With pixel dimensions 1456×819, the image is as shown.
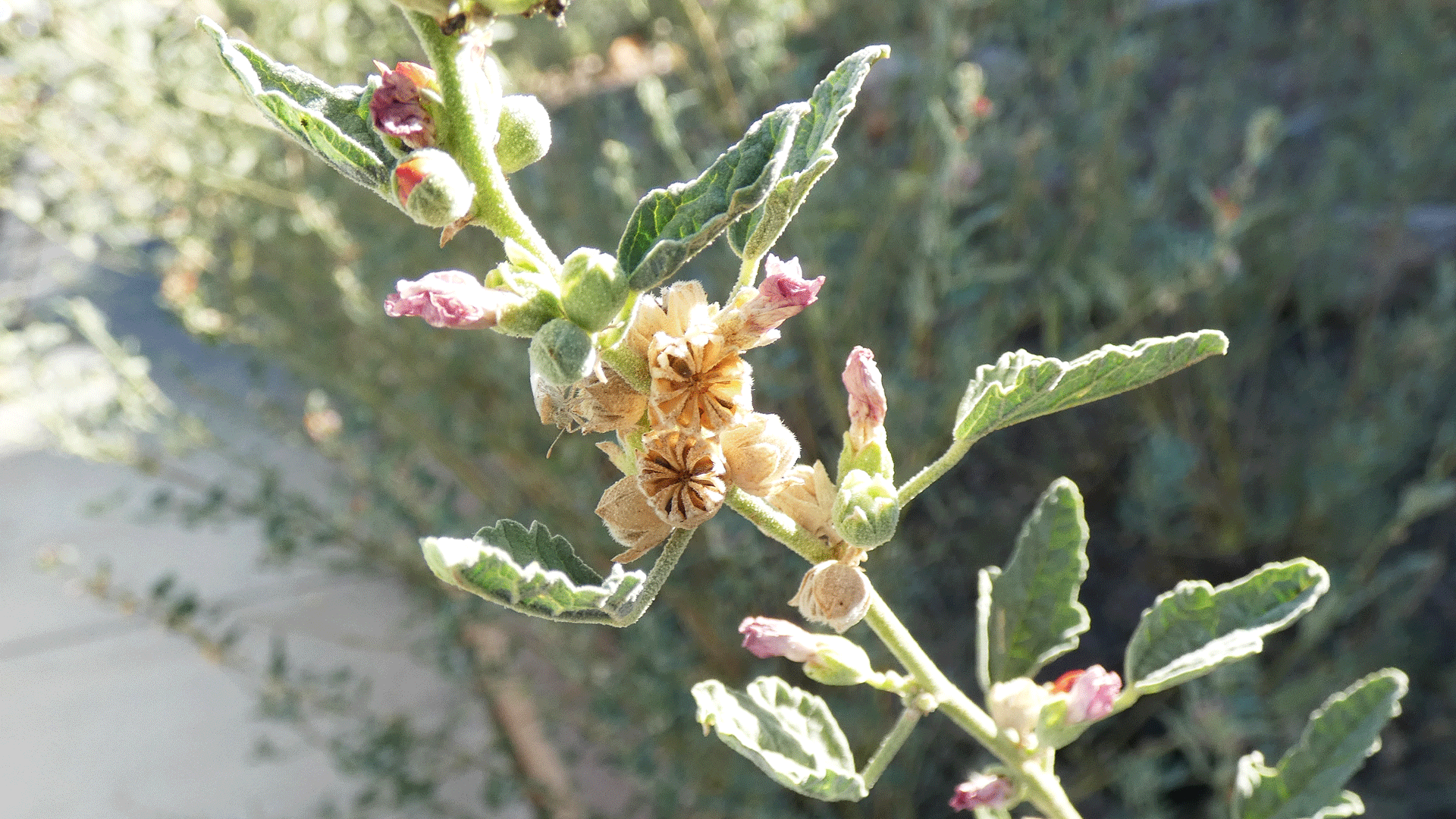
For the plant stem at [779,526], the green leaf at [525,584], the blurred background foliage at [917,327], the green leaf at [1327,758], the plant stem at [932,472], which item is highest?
the blurred background foliage at [917,327]

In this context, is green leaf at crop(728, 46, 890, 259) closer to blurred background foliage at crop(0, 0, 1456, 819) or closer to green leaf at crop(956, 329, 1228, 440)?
green leaf at crop(956, 329, 1228, 440)

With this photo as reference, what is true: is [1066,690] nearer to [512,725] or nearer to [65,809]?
[512,725]

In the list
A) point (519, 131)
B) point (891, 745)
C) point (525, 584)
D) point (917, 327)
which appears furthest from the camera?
point (917, 327)

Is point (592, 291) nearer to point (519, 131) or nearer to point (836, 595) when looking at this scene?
point (519, 131)

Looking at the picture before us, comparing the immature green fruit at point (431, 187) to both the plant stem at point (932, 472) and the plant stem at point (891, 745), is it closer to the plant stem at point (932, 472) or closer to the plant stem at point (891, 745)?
the plant stem at point (932, 472)

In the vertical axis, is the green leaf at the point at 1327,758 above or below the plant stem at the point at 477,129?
below

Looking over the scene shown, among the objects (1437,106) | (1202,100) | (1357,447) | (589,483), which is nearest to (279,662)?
(589,483)

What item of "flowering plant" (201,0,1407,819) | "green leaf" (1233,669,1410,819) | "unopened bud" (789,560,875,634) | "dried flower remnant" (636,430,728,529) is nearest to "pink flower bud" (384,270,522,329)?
"flowering plant" (201,0,1407,819)

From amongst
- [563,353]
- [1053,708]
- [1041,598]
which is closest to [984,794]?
[1053,708]

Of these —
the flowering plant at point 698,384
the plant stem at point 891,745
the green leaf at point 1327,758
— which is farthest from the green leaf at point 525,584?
the green leaf at point 1327,758
